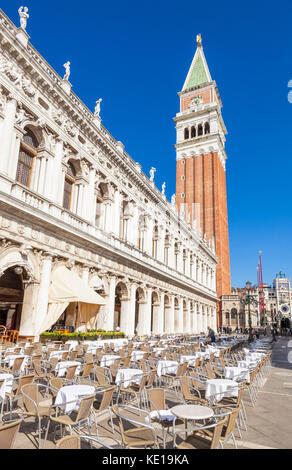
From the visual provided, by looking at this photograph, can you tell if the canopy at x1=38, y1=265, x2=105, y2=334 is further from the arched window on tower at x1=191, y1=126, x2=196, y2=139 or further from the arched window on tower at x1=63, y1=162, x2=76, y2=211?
the arched window on tower at x1=191, y1=126, x2=196, y2=139

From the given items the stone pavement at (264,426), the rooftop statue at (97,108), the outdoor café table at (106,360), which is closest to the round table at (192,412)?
the stone pavement at (264,426)

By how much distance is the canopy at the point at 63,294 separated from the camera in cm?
1320

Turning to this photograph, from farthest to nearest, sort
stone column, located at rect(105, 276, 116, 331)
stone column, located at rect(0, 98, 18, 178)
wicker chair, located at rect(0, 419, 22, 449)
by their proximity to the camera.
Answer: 1. stone column, located at rect(105, 276, 116, 331)
2. stone column, located at rect(0, 98, 18, 178)
3. wicker chair, located at rect(0, 419, 22, 449)

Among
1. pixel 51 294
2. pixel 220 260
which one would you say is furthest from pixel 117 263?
pixel 220 260

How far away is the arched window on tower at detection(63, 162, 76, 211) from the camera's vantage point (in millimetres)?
17516

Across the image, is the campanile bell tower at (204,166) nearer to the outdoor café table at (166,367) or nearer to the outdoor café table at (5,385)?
the outdoor café table at (166,367)

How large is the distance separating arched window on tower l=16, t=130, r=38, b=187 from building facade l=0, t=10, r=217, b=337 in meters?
0.05

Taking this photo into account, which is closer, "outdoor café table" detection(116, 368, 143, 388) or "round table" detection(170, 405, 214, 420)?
"round table" detection(170, 405, 214, 420)

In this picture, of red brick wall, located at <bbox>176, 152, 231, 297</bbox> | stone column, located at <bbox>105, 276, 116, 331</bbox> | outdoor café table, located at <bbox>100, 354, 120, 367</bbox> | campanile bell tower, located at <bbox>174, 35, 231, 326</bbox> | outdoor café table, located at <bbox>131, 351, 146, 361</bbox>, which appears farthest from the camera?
campanile bell tower, located at <bbox>174, 35, 231, 326</bbox>

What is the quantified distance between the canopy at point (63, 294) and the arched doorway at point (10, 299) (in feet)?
8.26

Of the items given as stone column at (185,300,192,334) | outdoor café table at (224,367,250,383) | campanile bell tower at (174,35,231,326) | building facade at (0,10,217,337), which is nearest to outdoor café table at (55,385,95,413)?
outdoor café table at (224,367,250,383)

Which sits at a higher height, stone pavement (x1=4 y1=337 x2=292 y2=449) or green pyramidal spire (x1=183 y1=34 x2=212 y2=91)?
green pyramidal spire (x1=183 y1=34 x2=212 y2=91)

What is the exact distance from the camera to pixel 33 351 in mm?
8883

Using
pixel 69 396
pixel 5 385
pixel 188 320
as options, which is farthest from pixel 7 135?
pixel 188 320
